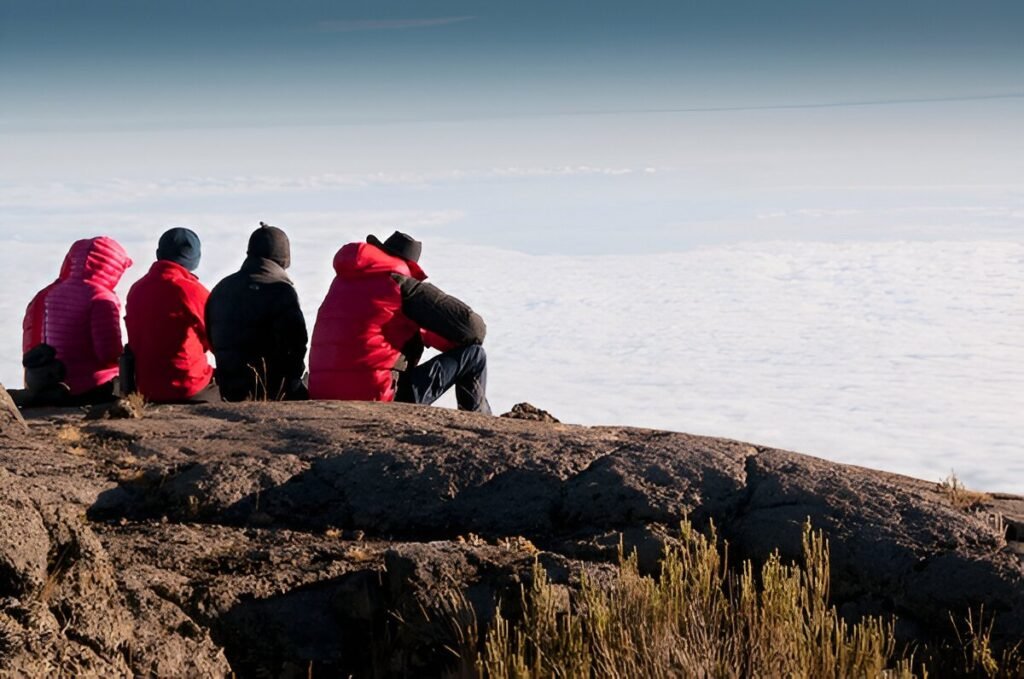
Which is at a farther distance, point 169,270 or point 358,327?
point 169,270

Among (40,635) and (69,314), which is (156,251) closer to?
(69,314)

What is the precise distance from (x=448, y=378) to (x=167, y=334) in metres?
2.14

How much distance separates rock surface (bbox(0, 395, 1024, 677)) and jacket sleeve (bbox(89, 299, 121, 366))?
2.28 m

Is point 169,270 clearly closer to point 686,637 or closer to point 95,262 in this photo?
point 95,262

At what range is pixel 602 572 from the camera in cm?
599

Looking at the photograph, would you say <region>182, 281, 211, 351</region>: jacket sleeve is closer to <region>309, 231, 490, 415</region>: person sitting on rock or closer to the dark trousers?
<region>309, 231, 490, 415</region>: person sitting on rock

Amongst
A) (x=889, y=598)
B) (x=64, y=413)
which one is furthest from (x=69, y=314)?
(x=889, y=598)

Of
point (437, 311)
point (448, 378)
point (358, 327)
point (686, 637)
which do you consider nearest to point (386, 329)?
point (358, 327)

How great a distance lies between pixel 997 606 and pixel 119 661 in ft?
12.5

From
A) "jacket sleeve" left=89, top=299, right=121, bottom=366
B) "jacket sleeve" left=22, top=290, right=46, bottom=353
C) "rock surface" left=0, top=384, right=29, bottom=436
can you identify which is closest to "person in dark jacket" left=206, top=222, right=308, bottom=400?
"jacket sleeve" left=89, top=299, right=121, bottom=366

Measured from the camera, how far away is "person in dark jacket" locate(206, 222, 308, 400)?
10.3m

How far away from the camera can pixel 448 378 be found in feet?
34.5

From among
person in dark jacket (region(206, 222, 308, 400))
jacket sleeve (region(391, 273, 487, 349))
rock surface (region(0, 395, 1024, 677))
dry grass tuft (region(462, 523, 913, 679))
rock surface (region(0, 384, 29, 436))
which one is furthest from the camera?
person in dark jacket (region(206, 222, 308, 400))

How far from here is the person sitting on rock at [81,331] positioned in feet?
34.6
